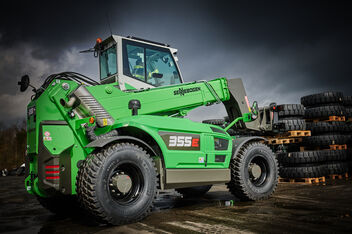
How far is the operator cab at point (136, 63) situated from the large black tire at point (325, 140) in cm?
590

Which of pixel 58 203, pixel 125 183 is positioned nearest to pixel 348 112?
pixel 125 183

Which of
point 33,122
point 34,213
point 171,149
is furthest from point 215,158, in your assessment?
point 34,213

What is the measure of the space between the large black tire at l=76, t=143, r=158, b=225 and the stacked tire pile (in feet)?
20.0

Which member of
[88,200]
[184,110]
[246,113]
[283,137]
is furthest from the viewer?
[283,137]

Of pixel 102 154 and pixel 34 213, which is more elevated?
pixel 102 154

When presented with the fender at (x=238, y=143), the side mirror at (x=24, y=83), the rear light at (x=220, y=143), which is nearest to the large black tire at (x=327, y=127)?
the fender at (x=238, y=143)

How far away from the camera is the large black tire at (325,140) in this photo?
33.6 ft

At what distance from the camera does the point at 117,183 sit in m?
4.54

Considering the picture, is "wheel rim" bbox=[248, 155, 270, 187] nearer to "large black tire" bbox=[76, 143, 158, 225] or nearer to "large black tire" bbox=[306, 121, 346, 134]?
"large black tire" bbox=[76, 143, 158, 225]

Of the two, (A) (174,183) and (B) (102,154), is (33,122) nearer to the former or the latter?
(B) (102,154)

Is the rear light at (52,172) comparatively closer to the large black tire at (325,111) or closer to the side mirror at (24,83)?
the side mirror at (24,83)

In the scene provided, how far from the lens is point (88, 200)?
420 centimetres

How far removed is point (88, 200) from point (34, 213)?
8.73ft

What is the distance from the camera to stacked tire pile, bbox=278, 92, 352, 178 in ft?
30.8
